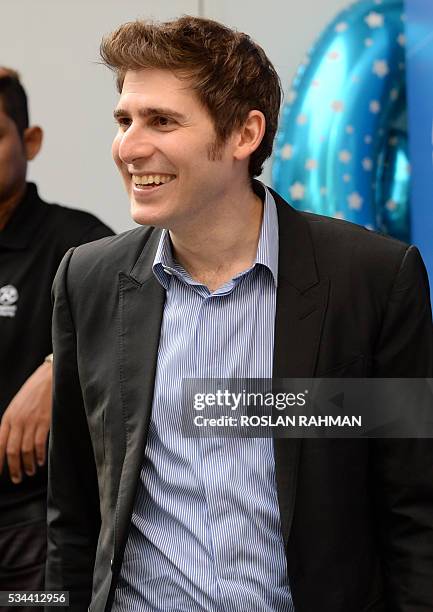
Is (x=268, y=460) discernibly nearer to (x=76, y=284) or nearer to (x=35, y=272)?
(x=76, y=284)

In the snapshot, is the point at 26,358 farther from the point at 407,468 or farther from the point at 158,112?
the point at 407,468

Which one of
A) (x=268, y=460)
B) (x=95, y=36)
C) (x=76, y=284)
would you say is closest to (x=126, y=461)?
(x=268, y=460)

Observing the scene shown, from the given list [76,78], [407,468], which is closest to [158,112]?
[407,468]

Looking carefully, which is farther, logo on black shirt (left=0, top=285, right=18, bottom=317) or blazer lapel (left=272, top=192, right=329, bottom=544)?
logo on black shirt (left=0, top=285, right=18, bottom=317)

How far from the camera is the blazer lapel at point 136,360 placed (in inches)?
64.6

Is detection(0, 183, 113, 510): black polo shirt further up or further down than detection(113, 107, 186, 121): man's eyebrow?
further down

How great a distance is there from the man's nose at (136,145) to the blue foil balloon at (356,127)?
1205mm

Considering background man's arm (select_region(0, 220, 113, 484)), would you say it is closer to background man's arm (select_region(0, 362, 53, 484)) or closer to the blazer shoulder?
background man's arm (select_region(0, 362, 53, 484))

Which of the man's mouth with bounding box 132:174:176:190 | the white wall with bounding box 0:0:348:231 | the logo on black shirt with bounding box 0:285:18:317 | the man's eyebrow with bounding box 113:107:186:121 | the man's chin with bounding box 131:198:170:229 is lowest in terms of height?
the logo on black shirt with bounding box 0:285:18:317

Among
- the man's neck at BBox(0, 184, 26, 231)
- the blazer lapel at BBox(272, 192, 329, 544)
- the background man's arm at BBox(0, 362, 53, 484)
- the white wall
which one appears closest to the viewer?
A: the blazer lapel at BBox(272, 192, 329, 544)

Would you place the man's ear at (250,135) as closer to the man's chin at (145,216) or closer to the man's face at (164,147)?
the man's face at (164,147)

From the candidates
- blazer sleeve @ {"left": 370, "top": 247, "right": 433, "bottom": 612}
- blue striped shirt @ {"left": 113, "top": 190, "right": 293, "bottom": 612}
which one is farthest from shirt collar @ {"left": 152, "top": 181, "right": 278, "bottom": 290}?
blazer sleeve @ {"left": 370, "top": 247, "right": 433, "bottom": 612}

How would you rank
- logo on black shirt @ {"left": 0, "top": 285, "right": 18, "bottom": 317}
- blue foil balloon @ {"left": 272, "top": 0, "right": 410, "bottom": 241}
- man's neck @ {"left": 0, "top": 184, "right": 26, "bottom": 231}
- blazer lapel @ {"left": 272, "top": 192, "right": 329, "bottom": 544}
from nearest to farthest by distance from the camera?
blazer lapel @ {"left": 272, "top": 192, "right": 329, "bottom": 544}, logo on black shirt @ {"left": 0, "top": 285, "right": 18, "bottom": 317}, man's neck @ {"left": 0, "top": 184, "right": 26, "bottom": 231}, blue foil balloon @ {"left": 272, "top": 0, "right": 410, "bottom": 241}

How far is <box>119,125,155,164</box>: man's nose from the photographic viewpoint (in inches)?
64.7
